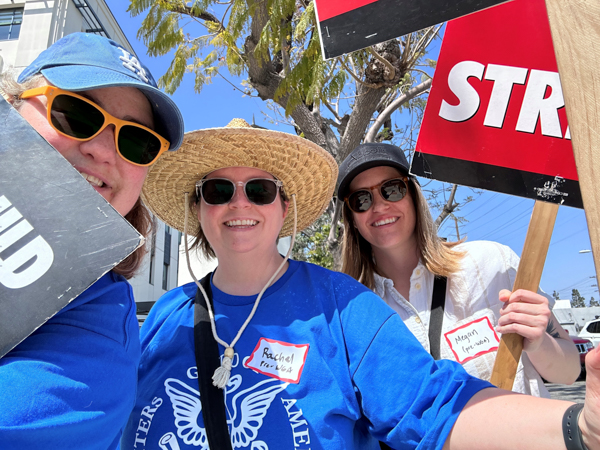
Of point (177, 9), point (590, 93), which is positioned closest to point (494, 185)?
point (590, 93)

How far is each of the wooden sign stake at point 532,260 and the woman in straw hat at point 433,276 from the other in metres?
0.07

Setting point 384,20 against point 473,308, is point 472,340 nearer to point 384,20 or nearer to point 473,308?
point 473,308

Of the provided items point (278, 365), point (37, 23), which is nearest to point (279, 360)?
point (278, 365)

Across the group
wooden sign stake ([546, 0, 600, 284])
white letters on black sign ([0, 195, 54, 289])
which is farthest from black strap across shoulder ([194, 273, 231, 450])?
wooden sign stake ([546, 0, 600, 284])

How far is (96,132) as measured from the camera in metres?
1.22

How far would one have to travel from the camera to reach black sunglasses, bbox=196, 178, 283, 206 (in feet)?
6.21

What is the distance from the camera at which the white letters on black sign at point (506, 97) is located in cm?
155

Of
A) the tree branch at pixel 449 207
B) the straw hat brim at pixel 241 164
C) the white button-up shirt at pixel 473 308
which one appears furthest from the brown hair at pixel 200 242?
the tree branch at pixel 449 207

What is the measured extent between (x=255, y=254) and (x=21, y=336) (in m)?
1.03

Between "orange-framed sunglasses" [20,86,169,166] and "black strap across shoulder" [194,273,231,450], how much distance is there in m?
0.65

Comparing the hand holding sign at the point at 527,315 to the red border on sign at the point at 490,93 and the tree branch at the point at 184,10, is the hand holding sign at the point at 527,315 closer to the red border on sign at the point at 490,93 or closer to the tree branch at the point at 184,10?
the red border on sign at the point at 490,93

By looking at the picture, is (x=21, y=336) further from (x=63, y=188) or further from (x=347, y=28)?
(x=347, y=28)

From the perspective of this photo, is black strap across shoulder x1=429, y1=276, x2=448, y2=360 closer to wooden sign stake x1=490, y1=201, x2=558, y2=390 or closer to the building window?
wooden sign stake x1=490, y1=201, x2=558, y2=390

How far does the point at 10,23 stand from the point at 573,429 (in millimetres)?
18732
